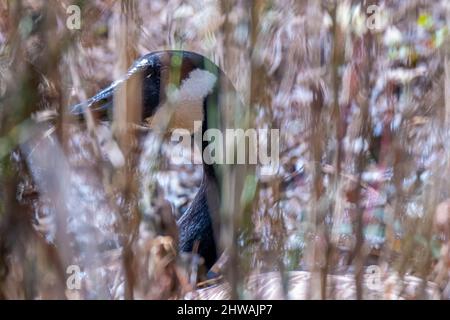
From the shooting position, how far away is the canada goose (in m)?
1.46

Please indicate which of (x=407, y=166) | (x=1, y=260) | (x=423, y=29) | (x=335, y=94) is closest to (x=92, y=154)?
(x=1, y=260)

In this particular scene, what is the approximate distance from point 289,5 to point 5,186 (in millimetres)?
807

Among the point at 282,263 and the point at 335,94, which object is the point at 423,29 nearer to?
the point at 335,94

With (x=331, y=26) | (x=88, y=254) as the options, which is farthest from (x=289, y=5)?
(x=88, y=254)

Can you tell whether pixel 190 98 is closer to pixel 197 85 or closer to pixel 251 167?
pixel 197 85

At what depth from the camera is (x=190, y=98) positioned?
1.50 m

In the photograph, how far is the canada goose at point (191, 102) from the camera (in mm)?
1463

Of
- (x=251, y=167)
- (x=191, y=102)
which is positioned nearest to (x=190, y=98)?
(x=191, y=102)

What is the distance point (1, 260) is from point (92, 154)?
Result: 33cm

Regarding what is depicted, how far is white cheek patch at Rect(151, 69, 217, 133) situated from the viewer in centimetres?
148

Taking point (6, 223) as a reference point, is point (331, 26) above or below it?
above
